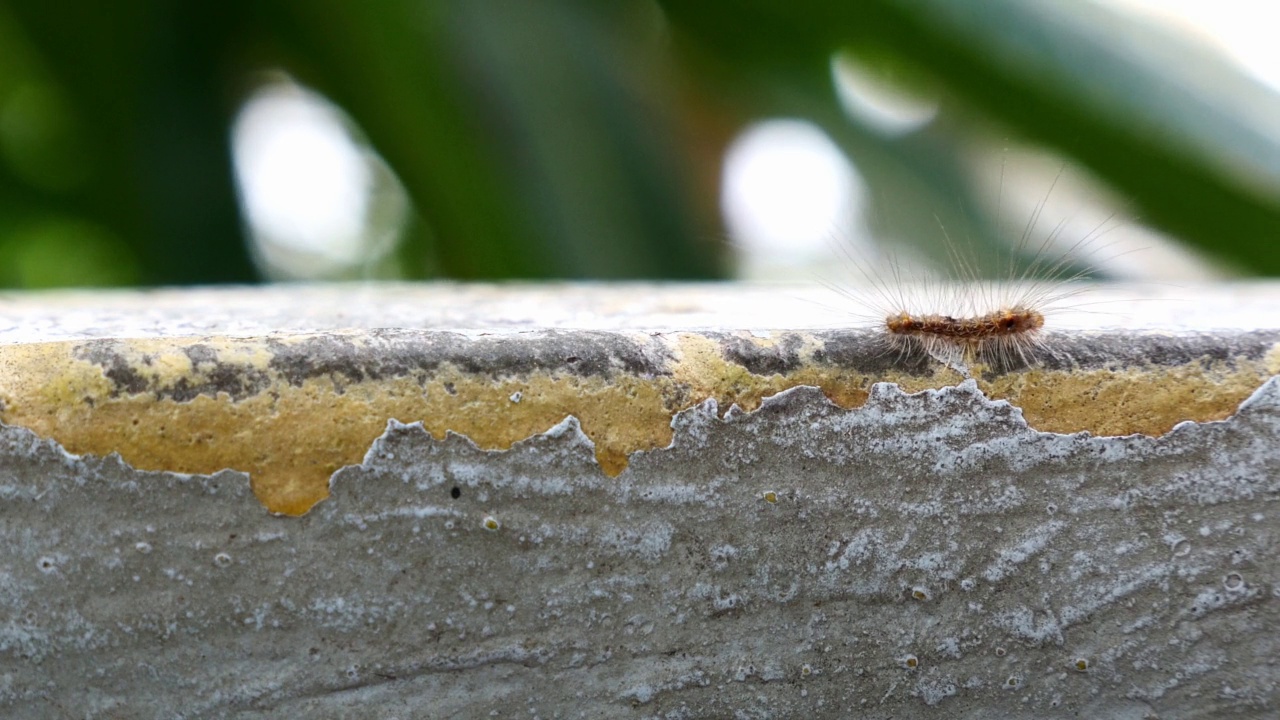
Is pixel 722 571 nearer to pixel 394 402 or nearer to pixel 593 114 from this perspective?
pixel 394 402

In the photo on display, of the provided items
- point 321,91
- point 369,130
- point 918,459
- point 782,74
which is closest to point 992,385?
point 918,459

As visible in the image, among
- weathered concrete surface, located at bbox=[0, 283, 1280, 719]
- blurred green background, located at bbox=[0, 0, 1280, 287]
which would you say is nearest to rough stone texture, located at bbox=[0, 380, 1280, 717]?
weathered concrete surface, located at bbox=[0, 283, 1280, 719]

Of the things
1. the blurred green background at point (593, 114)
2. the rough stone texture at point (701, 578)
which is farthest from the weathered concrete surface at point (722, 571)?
the blurred green background at point (593, 114)

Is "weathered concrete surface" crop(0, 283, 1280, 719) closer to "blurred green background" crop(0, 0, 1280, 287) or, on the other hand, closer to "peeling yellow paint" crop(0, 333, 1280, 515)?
"peeling yellow paint" crop(0, 333, 1280, 515)

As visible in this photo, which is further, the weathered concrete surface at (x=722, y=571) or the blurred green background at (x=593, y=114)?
the blurred green background at (x=593, y=114)

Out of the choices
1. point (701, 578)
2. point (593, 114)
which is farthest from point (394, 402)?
point (593, 114)

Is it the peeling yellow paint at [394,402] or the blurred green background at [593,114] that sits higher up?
the blurred green background at [593,114]

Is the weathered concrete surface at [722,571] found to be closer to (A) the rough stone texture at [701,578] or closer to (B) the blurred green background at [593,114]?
(A) the rough stone texture at [701,578]
